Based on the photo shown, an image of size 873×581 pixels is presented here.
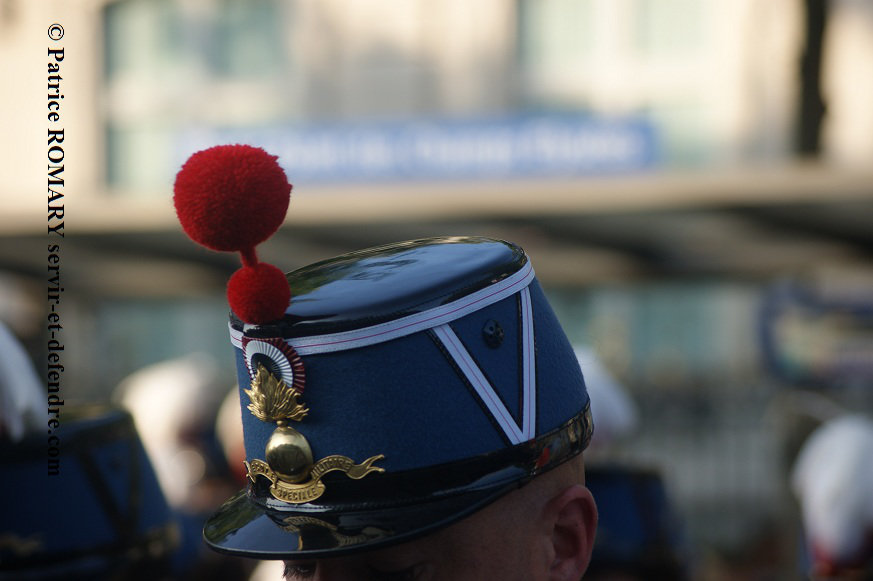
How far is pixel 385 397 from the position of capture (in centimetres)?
169

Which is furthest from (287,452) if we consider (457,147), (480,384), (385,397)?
(457,147)

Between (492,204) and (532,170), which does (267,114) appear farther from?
(492,204)

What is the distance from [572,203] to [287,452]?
6355 mm

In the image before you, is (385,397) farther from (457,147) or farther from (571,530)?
(457,147)

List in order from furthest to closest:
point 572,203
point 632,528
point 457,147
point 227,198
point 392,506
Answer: point 457,147 < point 572,203 < point 632,528 < point 392,506 < point 227,198

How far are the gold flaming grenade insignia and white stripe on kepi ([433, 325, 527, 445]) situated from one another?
0.20 m

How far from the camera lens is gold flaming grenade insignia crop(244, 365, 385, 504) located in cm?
172

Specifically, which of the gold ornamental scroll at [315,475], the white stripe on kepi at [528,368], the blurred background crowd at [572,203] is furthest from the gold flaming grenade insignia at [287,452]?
the blurred background crowd at [572,203]

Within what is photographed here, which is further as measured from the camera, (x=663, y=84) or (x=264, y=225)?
(x=663, y=84)

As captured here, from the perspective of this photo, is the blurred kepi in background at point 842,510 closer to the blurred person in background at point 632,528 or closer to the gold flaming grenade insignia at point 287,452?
the blurred person in background at point 632,528

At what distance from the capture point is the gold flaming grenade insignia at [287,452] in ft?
5.65

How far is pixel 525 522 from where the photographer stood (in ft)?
5.65

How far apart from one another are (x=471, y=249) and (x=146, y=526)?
1.17 metres

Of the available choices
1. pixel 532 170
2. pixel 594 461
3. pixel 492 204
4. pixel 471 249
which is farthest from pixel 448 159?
pixel 471 249
